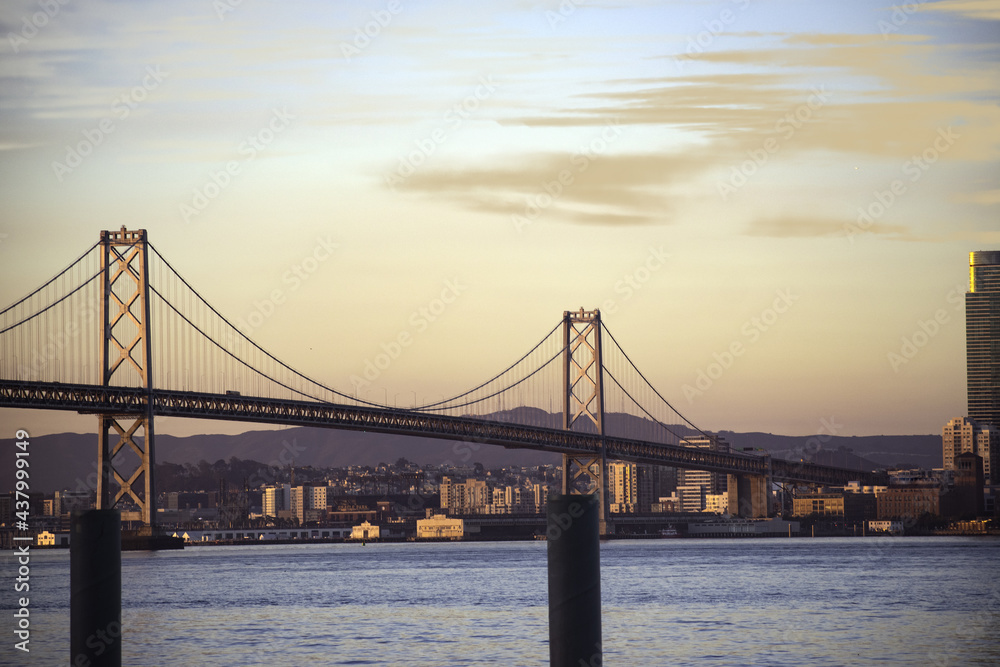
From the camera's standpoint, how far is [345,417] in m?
66.7

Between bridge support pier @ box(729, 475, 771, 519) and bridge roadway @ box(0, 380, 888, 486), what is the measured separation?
1180 cm

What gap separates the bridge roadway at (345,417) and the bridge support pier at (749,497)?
1180 centimetres

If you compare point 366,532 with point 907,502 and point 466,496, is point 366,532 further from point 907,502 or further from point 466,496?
point 466,496

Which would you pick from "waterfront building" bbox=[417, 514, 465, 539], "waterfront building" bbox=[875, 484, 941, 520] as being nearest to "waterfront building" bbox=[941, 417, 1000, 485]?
"waterfront building" bbox=[875, 484, 941, 520]

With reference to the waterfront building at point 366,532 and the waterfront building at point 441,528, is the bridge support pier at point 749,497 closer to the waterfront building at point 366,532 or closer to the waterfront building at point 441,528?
the waterfront building at point 441,528

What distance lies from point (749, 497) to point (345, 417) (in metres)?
49.2

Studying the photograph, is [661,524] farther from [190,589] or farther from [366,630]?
[366,630]

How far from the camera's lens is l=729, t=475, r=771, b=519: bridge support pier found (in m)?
106

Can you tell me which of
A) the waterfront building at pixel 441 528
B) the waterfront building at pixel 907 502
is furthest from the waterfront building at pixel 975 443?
the waterfront building at pixel 441 528

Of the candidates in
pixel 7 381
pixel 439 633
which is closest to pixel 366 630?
pixel 439 633

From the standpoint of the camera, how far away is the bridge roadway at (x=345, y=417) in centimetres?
5453

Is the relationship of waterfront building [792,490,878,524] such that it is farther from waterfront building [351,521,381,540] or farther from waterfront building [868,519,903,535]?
waterfront building [351,521,381,540]

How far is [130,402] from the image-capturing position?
5744 cm

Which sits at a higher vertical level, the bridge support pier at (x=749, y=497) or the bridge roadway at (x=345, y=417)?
the bridge roadway at (x=345, y=417)
